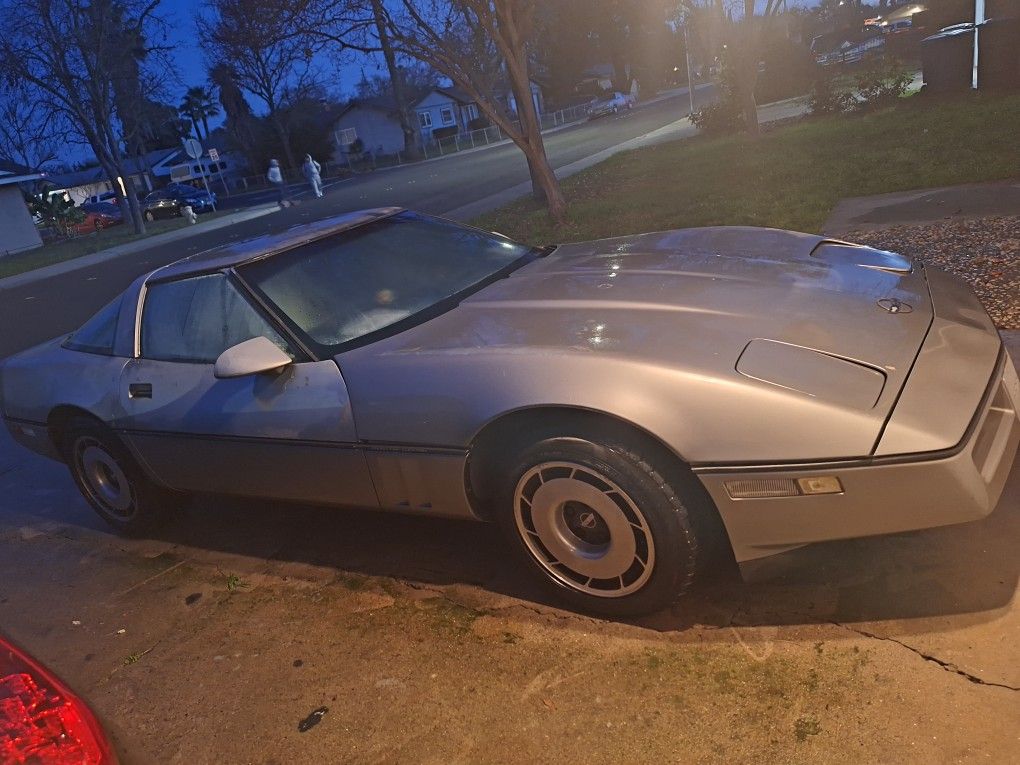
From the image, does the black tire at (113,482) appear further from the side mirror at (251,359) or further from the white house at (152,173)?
the white house at (152,173)

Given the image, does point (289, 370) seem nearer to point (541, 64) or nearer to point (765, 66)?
point (765, 66)

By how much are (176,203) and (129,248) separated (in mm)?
14821

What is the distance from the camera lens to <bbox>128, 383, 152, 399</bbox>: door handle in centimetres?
374

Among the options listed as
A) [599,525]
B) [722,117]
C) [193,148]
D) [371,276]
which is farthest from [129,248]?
[599,525]

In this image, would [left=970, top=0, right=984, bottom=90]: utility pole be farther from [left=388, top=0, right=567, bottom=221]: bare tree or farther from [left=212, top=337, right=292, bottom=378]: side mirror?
[left=212, top=337, right=292, bottom=378]: side mirror

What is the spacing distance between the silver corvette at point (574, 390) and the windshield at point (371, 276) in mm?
14

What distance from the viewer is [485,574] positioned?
3.30m

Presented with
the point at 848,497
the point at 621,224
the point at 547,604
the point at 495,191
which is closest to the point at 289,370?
the point at 547,604

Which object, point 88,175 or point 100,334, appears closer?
point 100,334

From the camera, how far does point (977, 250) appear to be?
6348mm

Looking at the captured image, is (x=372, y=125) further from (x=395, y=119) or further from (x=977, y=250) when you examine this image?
(x=977, y=250)

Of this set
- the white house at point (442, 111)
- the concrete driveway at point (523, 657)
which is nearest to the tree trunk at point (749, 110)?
the concrete driveway at point (523, 657)

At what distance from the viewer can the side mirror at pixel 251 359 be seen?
306 cm

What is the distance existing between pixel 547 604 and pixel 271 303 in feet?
5.32
